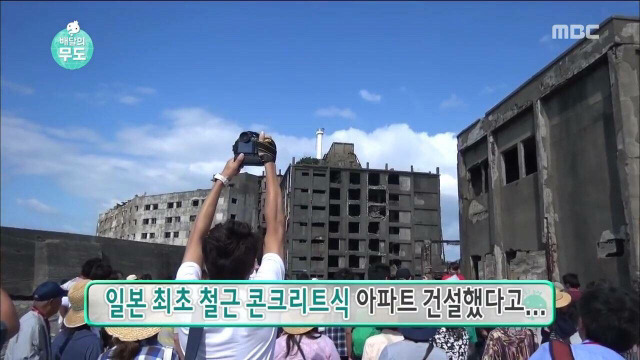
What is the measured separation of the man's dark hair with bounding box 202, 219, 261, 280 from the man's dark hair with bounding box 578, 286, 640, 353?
1486 mm

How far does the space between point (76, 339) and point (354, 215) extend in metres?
31.0

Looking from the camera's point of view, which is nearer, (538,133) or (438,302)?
(438,302)

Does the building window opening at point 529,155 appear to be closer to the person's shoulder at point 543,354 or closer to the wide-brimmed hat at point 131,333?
the person's shoulder at point 543,354

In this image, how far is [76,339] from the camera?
11.0 ft

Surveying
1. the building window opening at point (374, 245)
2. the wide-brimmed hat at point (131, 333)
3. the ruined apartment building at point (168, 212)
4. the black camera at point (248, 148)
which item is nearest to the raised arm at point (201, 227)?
the black camera at point (248, 148)

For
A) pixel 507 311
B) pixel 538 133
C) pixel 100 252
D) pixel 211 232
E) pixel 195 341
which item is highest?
pixel 538 133

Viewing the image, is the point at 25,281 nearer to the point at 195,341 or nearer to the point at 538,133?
the point at 195,341

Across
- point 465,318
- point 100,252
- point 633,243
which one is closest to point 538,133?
point 633,243

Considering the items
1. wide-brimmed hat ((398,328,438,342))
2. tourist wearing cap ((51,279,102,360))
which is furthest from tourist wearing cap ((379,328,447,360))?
tourist wearing cap ((51,279,102,360))

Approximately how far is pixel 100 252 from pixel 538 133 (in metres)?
9.82

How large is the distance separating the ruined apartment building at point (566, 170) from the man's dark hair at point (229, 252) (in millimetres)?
8411

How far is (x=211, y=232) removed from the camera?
200cm

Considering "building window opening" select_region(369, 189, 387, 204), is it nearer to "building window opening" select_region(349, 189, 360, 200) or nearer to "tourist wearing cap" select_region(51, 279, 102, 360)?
"building window opening" select_region(349, 189, 360, 200)

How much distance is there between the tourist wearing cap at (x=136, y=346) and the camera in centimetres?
284
